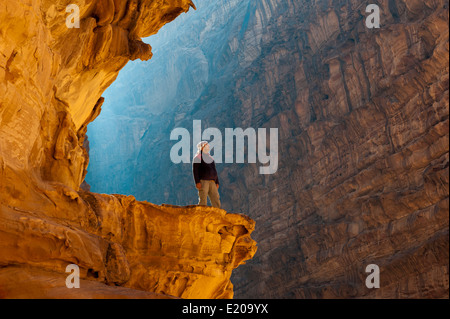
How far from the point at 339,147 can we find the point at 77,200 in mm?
29161

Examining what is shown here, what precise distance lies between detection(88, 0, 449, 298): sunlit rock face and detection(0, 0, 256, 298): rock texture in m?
19.2

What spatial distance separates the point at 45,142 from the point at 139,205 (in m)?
2.65

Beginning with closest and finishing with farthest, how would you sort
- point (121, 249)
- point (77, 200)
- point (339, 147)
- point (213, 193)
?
1. point (77, 200)
2. point (121, 249)
3. point (213, 193)
4. point (339, 147)

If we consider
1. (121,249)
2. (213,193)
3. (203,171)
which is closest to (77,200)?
(121,249)

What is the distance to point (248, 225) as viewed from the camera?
41.3 ft

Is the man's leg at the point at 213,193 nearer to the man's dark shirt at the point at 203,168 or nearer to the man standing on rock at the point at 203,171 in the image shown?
the man standing on rock at the point at 203,171

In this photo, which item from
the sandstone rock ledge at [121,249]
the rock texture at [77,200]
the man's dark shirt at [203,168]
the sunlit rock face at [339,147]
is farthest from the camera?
the sunlit rock face at [339,147]

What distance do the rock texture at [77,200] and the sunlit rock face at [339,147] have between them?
19.2 m

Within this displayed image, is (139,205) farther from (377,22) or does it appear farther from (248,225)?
(377,22)

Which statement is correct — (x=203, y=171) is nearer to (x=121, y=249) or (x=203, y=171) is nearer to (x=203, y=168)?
(x=203, y=168)

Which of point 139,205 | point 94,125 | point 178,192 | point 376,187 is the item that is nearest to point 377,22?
point 376,187

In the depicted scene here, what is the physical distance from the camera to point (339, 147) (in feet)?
119

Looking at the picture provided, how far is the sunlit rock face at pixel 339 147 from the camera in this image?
2945cm

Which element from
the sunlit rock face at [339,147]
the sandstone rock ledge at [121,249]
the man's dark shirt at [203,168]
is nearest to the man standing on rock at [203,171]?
the man's dark shirt at [203,168]
